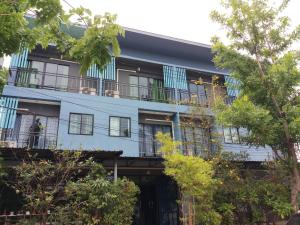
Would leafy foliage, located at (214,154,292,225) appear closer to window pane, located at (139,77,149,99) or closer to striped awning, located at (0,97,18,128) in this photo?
window pane, located at (139,77,149,99)

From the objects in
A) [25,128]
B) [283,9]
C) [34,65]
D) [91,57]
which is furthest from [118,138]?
[91,57]

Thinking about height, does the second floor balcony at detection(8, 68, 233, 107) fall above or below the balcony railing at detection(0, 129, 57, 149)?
above

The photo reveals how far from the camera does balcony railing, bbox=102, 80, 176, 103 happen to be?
1486 centimetres

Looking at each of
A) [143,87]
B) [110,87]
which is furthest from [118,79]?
[143,87]

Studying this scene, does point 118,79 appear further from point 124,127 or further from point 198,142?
point 198,142

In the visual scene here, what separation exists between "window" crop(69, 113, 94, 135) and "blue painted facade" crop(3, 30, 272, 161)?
0.57ft

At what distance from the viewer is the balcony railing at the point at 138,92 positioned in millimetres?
14859

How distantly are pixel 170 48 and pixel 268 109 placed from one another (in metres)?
8.61

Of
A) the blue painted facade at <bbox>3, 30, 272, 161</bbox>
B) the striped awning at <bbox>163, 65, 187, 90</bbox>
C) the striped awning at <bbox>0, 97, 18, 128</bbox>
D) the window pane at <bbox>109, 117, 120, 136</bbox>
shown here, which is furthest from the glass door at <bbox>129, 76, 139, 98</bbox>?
the striped awning at <bbox>0, 97, 18, 128</bbox>

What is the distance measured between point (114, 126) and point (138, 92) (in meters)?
2.89

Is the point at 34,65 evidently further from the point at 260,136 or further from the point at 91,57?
the point at 91,57

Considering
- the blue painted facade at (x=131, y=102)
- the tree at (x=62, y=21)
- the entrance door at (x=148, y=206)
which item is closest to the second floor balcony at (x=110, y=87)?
the blue painted facade at (x=131, y=102)

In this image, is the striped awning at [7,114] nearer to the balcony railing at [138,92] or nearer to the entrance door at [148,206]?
the balcony railing at [138,92]

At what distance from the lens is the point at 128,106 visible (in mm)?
14211
